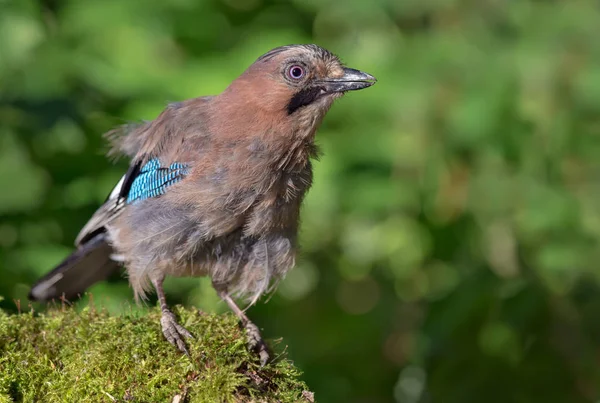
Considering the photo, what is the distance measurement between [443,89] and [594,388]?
237cm

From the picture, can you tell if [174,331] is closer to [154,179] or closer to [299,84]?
[154,179]

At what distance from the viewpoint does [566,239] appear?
5.36 metres

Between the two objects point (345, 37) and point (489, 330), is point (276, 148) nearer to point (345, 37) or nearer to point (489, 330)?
point (489, 330)

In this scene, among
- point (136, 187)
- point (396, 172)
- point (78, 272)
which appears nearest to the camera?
point (136, 187)

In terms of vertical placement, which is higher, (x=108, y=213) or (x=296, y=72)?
(x=296, y=72)

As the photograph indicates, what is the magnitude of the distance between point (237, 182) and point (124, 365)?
40.9 inches

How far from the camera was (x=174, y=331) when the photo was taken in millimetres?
3215

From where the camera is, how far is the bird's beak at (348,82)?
3.86 m

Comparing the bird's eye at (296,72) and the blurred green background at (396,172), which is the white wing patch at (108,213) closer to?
the blurred green background at (396,172)

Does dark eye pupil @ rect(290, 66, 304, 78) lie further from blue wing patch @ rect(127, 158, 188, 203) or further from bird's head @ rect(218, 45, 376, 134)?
blue wing patch @ rect(127, 158, 188, 203)

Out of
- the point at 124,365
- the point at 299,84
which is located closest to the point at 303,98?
the point at 299,84

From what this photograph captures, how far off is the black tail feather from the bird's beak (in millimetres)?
1546

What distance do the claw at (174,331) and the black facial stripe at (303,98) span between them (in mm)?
1173

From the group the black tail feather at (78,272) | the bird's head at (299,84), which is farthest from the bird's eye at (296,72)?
the black tail feather at (78,272)
